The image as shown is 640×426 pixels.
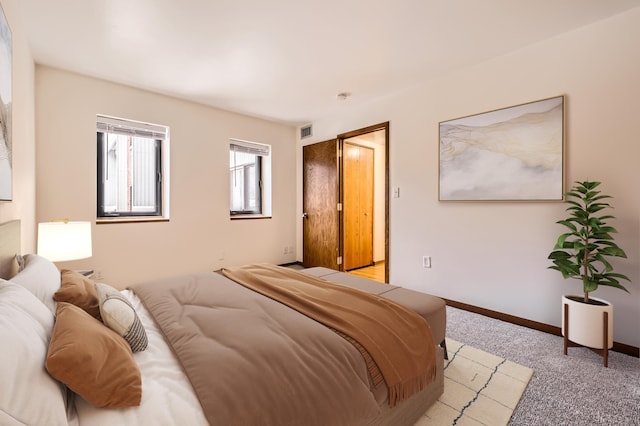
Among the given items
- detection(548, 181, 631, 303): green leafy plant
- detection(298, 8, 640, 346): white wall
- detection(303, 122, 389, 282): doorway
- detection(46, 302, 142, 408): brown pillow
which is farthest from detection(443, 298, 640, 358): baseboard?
detection(46, 302, 142, 408): brown pillow

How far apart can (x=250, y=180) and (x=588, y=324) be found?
14.1 ft

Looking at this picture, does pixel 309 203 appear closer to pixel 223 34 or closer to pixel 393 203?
pixel 393 203

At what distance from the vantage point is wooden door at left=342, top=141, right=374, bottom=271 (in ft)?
15.3

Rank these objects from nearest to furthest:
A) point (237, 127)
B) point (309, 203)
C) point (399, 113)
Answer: point (399, 113)
point (237, 127)
point (309, 203)

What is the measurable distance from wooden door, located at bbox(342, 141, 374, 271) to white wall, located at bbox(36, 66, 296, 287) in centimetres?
99

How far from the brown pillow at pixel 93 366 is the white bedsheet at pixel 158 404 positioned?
0.03 meters

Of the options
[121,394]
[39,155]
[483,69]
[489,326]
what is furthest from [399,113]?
[39,155]

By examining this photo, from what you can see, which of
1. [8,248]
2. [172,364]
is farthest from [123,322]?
[8,248]

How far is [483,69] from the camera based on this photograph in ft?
9.22

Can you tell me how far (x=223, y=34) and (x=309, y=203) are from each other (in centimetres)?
288

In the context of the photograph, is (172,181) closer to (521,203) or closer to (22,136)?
(22,136)

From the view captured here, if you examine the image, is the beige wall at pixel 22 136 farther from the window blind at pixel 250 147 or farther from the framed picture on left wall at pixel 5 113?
the window blind at pixel 250 147

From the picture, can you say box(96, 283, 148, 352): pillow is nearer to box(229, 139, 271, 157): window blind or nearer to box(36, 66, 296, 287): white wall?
box(36, 66, 296, 287): white wall

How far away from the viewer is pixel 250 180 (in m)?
Answer: 4.75
